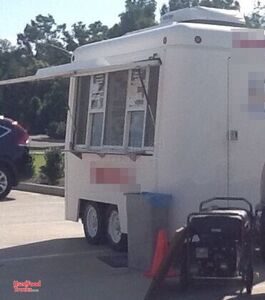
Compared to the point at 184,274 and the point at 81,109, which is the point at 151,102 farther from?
the point at 184,274

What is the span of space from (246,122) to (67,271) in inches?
108

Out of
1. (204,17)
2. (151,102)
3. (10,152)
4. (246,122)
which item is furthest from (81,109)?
(10,152)

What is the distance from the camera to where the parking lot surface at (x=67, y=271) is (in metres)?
7.84

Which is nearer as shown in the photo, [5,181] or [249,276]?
[249,276]

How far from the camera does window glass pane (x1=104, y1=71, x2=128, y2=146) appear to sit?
10.2m

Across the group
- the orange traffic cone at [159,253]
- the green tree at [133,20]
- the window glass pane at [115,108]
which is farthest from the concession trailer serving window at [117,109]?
the green tree at [133,20]

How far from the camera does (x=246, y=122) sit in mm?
9367

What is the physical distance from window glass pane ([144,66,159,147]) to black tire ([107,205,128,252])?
1.11 m

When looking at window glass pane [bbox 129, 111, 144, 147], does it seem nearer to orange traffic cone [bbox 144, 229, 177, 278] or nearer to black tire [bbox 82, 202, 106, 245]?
black tire [bbox 82, 202, 106, 245]

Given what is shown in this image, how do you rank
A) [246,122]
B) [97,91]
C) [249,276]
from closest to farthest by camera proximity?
[249,276] → [246,122] → [97,91]

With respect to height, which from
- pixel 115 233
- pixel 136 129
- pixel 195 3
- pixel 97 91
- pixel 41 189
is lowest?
pixel 115 233

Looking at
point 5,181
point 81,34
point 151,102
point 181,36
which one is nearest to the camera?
point 181,36

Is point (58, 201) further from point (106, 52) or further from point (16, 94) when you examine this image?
Result: point (16, 94)

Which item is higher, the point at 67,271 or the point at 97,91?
the point at 97,91
